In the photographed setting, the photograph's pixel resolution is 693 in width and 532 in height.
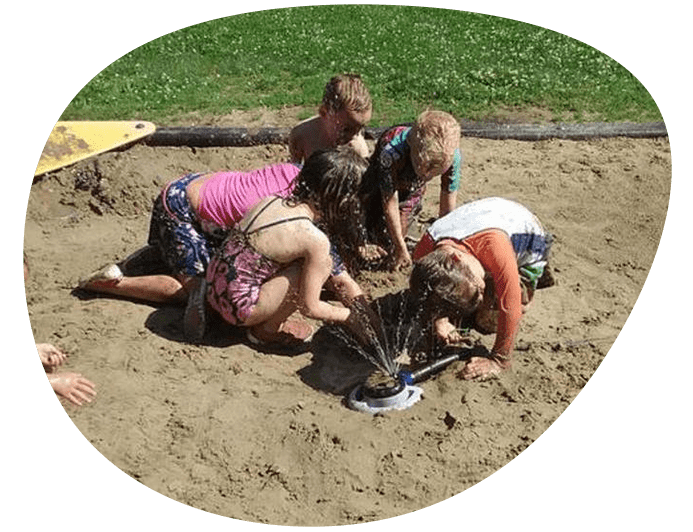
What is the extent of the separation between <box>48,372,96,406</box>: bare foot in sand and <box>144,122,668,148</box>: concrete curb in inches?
115

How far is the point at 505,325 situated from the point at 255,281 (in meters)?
1.39

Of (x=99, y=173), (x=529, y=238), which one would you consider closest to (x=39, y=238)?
(x=99, y=173)

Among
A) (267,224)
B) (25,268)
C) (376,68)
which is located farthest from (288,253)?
(376,68)

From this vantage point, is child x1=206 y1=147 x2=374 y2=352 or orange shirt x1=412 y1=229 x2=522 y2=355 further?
child x1=206 y1=147 x2=374 y2=352

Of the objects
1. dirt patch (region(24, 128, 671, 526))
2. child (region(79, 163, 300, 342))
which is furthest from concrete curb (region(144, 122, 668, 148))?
child (region(79, 163, 300, 342))

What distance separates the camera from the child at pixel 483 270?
18.8 feet

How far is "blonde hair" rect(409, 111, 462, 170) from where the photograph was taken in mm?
6375

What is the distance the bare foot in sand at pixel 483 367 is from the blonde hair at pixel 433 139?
3.98ft

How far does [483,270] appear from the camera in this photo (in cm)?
584

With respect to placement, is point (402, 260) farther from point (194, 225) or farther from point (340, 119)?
point (194, 225)

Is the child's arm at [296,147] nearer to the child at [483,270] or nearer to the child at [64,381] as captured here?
the child at [483,270]

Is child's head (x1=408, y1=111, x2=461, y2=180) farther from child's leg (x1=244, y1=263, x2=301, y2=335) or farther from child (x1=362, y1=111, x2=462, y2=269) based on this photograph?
child's leg (x1=244, y1=263, x2=301, y2=335)

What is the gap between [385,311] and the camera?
663cm

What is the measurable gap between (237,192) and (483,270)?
1559mm
